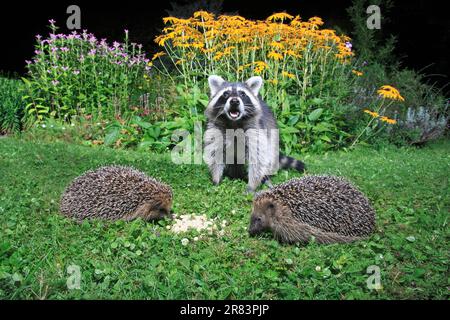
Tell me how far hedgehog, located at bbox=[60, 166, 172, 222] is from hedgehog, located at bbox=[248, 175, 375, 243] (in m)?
1.13

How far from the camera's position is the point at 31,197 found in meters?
5.98

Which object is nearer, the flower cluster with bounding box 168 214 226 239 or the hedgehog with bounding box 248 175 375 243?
the hedgehog with bounding box 248 175 375 243

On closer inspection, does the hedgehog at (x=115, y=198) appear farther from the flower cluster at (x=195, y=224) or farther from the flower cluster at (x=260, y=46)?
the flower cluster at (x=260, y=46)

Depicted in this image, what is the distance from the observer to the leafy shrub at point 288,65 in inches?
358

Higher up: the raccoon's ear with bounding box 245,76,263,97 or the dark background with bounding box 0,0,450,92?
the dark background with bounding box 0,0,450,92

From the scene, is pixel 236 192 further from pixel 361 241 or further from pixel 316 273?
pixel 316 273

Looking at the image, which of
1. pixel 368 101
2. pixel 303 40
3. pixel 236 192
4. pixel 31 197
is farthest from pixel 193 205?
pixel 368 101

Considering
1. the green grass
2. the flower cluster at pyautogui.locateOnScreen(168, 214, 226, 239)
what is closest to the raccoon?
the green grass

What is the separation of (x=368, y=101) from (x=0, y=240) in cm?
822

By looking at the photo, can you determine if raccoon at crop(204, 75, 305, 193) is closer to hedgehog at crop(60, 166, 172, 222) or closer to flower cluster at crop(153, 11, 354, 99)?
hedgehog at crop(60, 166, 172, 222)

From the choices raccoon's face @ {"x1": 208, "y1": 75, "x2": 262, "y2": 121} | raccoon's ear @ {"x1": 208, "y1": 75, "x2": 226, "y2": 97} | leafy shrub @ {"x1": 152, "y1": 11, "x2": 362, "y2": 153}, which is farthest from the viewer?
leafy shrub @ {"x1": 152, "y1": 11, "x2": 362, "y2": 153}

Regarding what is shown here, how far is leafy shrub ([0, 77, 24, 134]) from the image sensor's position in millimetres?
10312

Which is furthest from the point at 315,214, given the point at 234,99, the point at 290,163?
the point at 290,163

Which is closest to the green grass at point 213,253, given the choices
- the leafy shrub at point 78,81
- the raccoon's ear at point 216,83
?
the raccoon's ear at point 216,83
